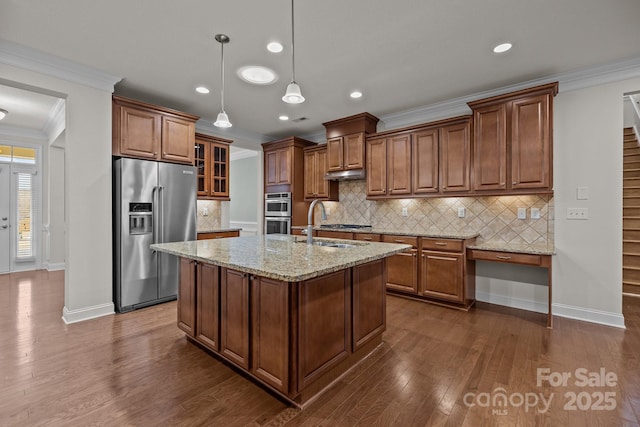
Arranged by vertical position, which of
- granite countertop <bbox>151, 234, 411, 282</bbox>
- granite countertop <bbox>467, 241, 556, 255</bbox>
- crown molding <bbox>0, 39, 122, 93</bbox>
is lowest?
granite countertop <bbox>467, 241, 556, 255</bbox>

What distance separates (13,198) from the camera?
5.65 m

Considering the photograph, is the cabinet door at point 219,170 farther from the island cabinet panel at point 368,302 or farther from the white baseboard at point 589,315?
the white baseboard at point 589,315

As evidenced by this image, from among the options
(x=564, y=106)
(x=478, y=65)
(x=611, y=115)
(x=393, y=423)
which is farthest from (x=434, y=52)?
(x=393, y=423)

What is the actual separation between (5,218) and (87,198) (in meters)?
4.17

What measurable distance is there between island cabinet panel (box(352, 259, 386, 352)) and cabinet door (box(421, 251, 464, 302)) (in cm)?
137

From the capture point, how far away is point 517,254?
3.16 metres

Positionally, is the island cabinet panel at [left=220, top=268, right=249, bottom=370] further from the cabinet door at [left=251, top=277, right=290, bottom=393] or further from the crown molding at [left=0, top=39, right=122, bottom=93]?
the crown molding at [left=0, top=39, right=122, bottom=93]


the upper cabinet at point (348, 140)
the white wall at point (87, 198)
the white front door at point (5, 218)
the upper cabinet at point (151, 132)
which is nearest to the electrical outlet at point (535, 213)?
the upper cabinet at point (348, 140)

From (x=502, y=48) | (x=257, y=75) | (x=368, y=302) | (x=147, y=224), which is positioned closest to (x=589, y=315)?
(x=368, y=302)

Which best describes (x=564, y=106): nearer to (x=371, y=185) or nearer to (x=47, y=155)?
(x=371, y=185)

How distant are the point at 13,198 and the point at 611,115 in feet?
30.7

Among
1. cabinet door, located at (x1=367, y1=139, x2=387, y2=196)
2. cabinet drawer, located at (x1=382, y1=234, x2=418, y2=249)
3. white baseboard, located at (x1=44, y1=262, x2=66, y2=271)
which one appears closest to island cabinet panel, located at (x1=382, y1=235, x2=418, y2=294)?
cabinet drawer, located at (x1=382, y1=234, x2=418, y2=249)

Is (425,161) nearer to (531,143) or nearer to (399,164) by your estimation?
(399,164)

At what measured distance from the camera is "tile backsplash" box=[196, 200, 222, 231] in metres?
5.09
